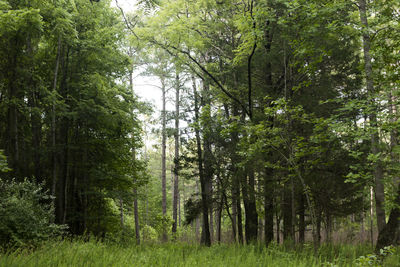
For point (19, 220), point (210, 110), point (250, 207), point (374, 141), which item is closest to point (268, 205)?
point (250, 207)

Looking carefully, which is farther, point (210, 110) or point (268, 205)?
point (210, 110)

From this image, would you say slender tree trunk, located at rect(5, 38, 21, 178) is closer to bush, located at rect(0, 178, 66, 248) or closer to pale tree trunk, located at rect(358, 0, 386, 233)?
bush, located at rect(0, 178, 66, 248)

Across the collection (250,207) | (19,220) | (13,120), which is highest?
(13,120)

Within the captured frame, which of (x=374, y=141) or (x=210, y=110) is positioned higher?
(x=210, y=110)

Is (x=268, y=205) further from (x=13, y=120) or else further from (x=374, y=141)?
(x=13, y=120)

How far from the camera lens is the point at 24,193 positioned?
7621mm

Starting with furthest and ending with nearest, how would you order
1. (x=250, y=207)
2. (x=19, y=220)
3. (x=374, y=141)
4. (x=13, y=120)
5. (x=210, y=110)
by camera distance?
A: (x=210, y=110) < (x=250, y=207) < (x=13, y=120) < (x=19, y=220) < (x=374, y=141)

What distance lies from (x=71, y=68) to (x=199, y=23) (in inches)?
Answer: 215

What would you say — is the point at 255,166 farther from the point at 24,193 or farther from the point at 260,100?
the point at 24,193

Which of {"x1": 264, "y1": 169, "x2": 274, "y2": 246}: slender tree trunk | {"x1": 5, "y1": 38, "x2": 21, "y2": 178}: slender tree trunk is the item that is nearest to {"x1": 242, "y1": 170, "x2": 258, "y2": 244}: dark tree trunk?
{"x1": 264, "y1": 169, "x2": 274, "y2": 246}: slender tree trunk

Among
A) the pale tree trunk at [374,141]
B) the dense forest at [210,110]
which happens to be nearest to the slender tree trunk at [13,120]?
the dense forest at [210,110]

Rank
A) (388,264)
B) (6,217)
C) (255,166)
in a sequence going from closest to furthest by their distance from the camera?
(388,264) < (6,217) < (255,166)

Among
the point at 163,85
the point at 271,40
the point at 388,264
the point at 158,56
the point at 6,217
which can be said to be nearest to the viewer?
the point at 388,264

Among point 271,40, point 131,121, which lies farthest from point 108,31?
point 271,40
